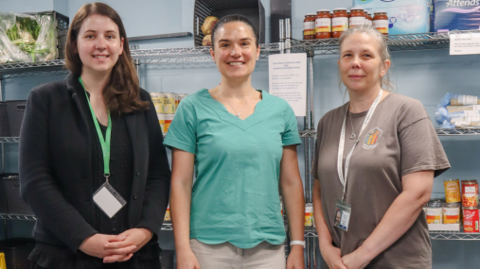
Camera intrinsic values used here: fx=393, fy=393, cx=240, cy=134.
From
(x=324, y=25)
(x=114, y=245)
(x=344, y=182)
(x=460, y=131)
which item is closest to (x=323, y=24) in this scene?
(x=324, y=25)

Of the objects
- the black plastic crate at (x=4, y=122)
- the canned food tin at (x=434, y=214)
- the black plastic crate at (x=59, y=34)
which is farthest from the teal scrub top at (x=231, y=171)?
the black plastic crate at (x=4, y=122)

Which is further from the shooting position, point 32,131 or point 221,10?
point 221,10

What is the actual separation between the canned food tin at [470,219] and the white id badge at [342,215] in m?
1.26

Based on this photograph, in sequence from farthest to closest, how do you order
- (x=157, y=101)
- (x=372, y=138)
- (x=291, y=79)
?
(x=157, y=101) → (x=291, y=79) → (x=372, y=138)

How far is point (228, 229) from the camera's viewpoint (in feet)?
4.80

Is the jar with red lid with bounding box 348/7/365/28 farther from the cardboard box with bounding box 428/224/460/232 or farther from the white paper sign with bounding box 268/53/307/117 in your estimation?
the cardboard box with bounding box 428/224/460/232

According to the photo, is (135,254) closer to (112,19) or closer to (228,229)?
(228,229)

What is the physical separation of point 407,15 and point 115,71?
5.91ft

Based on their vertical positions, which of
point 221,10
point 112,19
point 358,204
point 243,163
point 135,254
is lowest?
point 135,254

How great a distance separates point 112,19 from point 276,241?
1048mm

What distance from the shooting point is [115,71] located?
1.53 m

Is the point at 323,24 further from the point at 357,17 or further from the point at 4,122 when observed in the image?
the point at 4,122

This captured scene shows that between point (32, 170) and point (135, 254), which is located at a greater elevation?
point (32, 170)

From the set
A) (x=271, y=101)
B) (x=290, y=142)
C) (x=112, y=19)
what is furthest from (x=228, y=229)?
(x=112, y=19)
